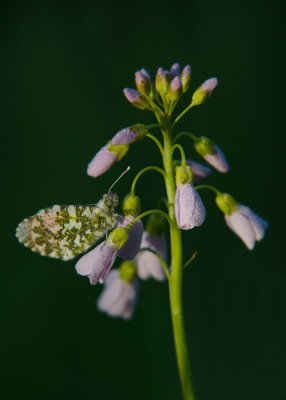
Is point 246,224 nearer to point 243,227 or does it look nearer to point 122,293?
point 243,227

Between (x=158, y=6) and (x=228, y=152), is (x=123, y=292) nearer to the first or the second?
(x=228, y=152)

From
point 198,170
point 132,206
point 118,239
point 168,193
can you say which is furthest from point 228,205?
point 118,239

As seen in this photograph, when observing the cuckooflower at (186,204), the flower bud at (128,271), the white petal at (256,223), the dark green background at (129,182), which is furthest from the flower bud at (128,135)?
the dark green background at (129,182)

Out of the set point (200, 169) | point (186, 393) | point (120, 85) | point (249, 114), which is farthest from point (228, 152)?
point (186, 393)

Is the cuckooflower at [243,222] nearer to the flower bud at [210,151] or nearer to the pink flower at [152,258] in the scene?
the flower bud at [210,151]

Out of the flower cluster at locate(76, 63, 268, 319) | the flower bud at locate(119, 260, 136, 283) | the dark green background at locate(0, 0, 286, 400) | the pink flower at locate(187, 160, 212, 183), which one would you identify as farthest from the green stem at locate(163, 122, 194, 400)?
the dark green background at locate(0, 0, 286, 400)

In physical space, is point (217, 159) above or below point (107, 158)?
below
